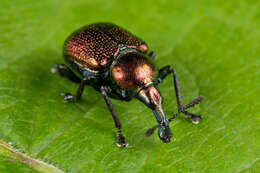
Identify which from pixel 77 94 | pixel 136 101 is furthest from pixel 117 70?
pixel 77 94

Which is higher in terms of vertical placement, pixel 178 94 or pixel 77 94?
pixel 178 94


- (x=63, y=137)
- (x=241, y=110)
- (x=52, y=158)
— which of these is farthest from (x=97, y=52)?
(x=241, y=110)

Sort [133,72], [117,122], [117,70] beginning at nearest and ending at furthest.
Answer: [117,122] → [133,72] → [117,70]

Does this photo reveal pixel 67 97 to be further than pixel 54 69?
No

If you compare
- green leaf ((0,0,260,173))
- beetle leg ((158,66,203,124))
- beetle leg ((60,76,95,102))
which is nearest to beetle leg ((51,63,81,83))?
green leaf ((0,0,260,173))

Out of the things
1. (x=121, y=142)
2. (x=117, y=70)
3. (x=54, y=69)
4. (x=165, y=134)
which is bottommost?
(x=121, y=142)

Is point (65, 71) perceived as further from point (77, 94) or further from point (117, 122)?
point (117, 122)

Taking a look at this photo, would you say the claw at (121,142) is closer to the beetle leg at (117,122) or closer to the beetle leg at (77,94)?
the beetle leg at (117,122)

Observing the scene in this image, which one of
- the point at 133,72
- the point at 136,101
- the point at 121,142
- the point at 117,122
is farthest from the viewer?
the point at 136,101
